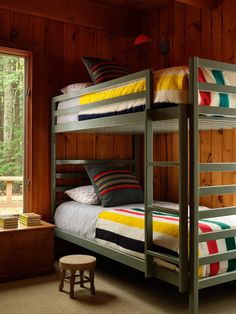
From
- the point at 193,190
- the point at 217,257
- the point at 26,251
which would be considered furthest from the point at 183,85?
the point at 26,251

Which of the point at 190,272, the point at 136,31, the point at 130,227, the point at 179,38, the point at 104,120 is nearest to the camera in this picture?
the point at 190,272

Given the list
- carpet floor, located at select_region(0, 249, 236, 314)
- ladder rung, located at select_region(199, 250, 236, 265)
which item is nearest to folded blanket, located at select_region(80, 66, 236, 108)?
ladder rung, located at select_region(199, 250, 236, 265)

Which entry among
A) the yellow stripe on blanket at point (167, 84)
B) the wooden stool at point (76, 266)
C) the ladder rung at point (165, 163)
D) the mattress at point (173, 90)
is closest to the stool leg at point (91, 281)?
the wooden stool at point (76, 266)

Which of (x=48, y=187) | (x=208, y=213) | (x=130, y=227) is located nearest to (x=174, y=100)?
(x=208, y=213)

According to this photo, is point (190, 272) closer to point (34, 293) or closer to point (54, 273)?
point (34, 293)

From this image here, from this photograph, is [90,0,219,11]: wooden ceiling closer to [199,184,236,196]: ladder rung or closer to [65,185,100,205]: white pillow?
[65,185,100,205]: white pillow

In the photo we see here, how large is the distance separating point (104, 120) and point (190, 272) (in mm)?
1382

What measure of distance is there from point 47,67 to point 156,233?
2310 millimetres

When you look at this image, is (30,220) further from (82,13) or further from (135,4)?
(135,4)

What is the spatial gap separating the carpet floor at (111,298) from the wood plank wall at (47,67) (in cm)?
107

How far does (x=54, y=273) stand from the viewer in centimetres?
357

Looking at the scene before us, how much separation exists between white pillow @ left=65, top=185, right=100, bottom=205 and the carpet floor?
0.73 m

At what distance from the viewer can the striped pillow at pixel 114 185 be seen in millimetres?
3664

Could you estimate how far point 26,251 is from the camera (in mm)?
3459
